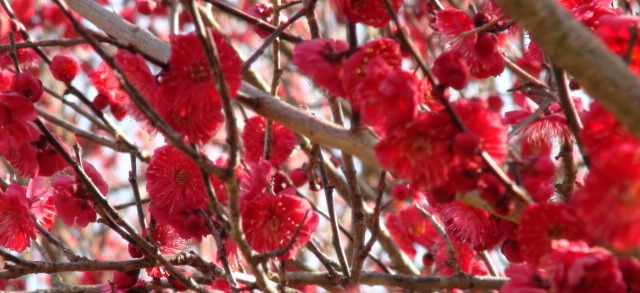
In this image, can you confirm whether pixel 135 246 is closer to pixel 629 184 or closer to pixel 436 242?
pixel 629 184

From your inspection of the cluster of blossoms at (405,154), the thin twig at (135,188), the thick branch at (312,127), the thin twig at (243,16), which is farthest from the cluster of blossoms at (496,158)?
the thin twig at (135,188)

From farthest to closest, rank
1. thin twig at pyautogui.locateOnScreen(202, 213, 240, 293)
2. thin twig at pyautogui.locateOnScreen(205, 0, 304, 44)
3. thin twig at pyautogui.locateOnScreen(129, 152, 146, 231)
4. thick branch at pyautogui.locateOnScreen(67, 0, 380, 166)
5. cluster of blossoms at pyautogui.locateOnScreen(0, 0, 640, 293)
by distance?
thin twig at pyautogui.locateOnScreen(129, 152, 146, 231) → thin twig at pyautogui.locateOnScreen(205, 0, 304, 44) → thin twig at pyautogui.locateOnScreen(202, 213, 240, 293) → thick branch at pyautogui.locateOnScreen(67, 0, 380, 166) → cluster of blossoms at pyautogui.locateOnScreen(0, 0, 640, 293)

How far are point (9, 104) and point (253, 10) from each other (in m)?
0.84

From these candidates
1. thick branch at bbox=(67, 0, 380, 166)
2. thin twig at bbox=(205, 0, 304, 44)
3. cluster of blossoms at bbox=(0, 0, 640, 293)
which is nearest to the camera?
cluster of blossoms at bbox=(0, 0, 640, 293)

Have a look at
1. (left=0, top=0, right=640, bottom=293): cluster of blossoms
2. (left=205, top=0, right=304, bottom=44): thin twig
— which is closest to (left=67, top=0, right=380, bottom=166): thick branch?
(left=0, top=0, right=640, bottom=293): cluster of blossoms

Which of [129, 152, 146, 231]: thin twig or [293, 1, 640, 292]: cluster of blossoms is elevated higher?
[129, 152, 146, 231]: thin twig

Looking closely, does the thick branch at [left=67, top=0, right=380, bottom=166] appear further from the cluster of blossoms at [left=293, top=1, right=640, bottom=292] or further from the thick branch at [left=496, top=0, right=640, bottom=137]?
the thick branch at [left=496, top=0, right=640, bottom=137]

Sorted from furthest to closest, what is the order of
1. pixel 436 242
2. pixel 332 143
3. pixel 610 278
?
pixel 436 242
pixel 332 143
pixel 610 278

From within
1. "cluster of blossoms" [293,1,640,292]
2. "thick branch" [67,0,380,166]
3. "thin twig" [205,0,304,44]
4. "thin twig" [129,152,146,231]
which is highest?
"thin twig" [205,0,304,44]

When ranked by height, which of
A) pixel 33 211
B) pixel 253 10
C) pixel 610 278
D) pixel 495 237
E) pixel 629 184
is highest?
pixel 253 10

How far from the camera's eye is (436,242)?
3172mm

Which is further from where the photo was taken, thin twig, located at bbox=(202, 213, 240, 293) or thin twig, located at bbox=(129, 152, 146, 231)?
thin twig, located at bbox=(129, 152, 146, 231)

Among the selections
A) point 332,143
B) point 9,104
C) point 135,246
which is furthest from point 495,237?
point 9,104

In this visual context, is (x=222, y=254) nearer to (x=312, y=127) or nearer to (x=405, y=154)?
(x=312, y=127)
